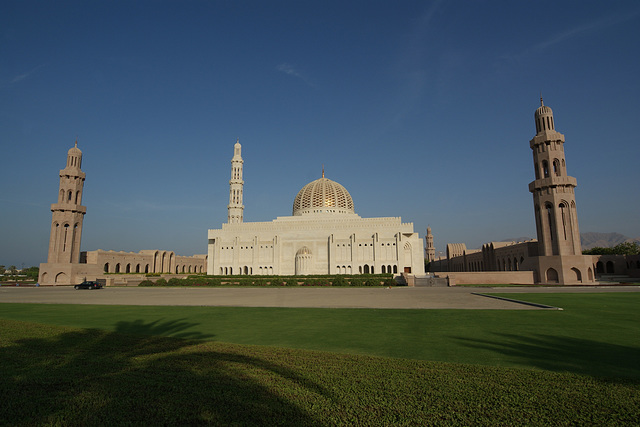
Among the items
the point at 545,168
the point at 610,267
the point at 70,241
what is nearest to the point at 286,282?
the point at 545,168

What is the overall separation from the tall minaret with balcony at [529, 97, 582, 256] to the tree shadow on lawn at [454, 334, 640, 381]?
3393 centimetres

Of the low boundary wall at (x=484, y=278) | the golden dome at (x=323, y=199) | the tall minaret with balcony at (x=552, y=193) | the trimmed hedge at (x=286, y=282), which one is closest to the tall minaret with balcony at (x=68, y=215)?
the trimmed hedge at (x=286, y=282)

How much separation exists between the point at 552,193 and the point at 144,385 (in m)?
41.7

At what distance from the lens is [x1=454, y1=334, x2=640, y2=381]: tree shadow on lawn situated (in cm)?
511

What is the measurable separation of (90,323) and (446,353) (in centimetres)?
933

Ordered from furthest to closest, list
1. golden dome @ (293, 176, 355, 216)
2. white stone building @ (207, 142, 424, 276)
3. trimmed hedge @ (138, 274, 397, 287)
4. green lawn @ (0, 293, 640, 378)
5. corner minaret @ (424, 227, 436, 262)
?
corner minaret @ (424, 227, 436, 262), golden dome @ (293, 176, 355, 216), white stone building @ (207, 142, 424, 276), trimmed hedge @ (138, 274, 397, 287), green lawn @ (0, 293, 640, 378)

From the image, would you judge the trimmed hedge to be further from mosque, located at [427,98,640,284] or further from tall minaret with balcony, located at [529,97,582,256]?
tall minaret with balcony, located at [529,97,582,256]

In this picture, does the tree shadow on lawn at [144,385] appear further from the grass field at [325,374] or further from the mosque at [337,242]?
the mosque at [337,242]

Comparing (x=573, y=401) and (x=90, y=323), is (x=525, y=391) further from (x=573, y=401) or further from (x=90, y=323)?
(x=90, y=323)

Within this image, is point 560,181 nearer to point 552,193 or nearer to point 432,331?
point 552,193

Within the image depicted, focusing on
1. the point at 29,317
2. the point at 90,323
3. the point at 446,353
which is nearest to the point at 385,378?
the point at 446,353

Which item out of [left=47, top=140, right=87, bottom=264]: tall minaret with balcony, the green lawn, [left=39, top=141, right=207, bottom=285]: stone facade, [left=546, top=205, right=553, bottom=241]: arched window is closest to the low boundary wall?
[left=546, top=205, right=553, bottom=241]: arched window

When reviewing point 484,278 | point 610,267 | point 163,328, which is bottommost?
point 163,328

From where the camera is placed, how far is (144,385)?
444 cm
